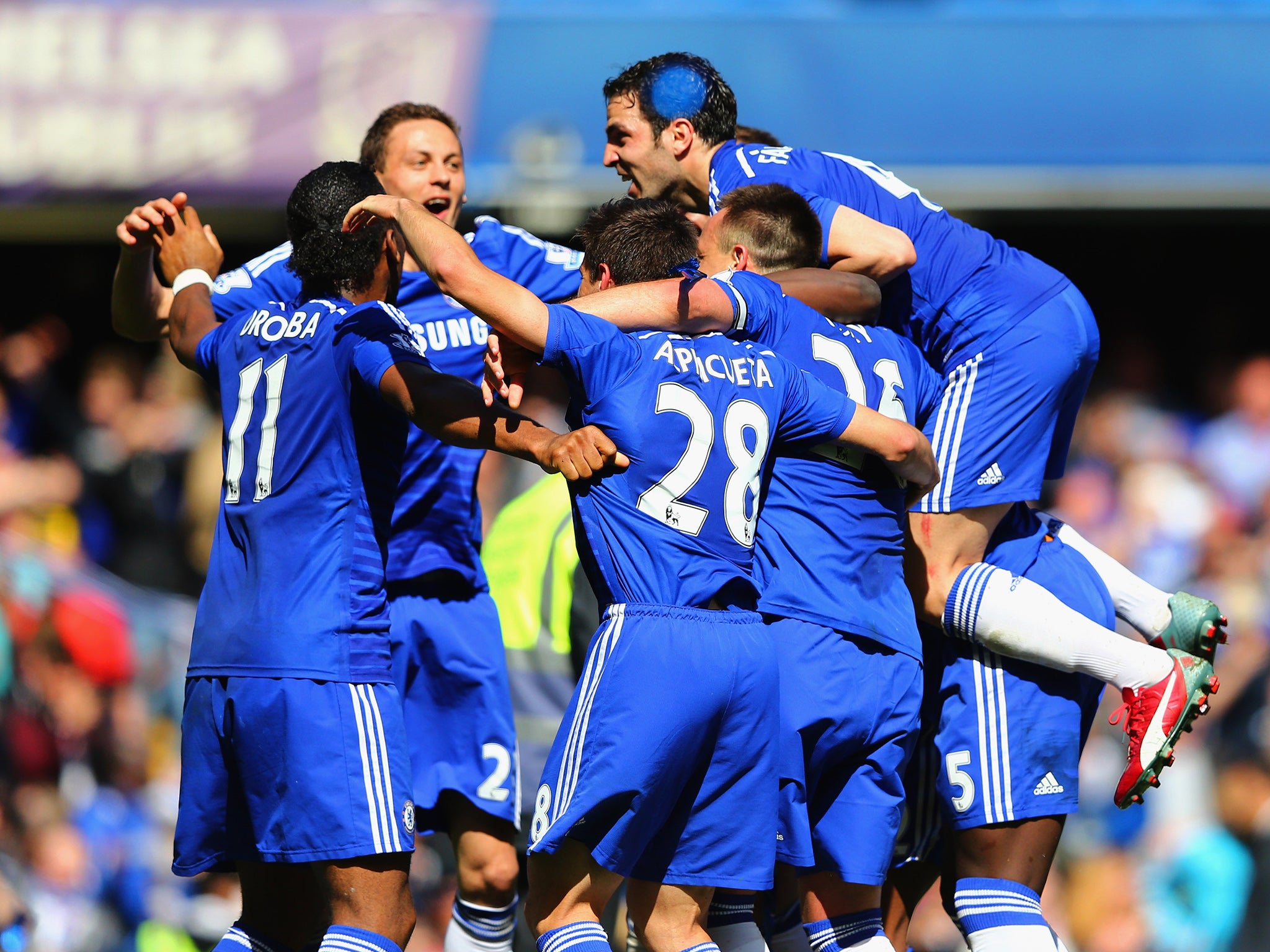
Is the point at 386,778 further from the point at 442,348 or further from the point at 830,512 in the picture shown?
the point at 442,348

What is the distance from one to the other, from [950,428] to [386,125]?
2239 millimetres

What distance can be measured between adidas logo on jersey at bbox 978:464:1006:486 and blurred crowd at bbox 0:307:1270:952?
3818mm

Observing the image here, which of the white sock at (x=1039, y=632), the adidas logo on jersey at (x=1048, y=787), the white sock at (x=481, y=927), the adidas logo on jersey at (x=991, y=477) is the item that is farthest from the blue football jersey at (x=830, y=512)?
the white sock at (x=481, y=927)

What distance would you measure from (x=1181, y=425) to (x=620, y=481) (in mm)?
7727

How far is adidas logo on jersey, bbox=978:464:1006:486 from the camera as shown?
14.9 ft

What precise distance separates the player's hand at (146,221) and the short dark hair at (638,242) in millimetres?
1404

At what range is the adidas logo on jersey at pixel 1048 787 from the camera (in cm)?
451

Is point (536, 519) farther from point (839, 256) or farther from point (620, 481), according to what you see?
point (620, 481)

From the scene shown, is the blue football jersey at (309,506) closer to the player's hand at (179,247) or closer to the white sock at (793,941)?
the player's hand at (179,247)

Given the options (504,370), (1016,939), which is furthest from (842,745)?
(504,370)

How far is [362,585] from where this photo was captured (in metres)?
3.99

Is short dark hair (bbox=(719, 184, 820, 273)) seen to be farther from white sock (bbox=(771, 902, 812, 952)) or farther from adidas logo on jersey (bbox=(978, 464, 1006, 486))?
white sock (bbox=(771, 902, 812, 952))

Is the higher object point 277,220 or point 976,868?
point 277,220

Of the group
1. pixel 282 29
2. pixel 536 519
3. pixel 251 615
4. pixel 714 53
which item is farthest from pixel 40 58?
pixel 251 615
